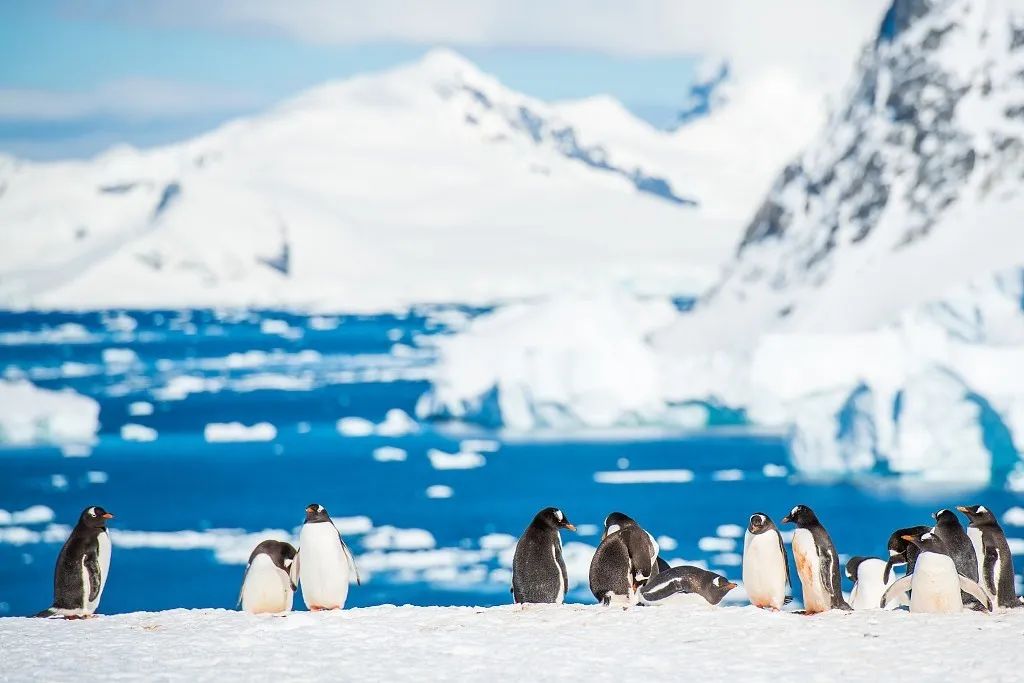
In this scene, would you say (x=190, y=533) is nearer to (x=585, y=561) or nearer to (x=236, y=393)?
(x=585, y=561)

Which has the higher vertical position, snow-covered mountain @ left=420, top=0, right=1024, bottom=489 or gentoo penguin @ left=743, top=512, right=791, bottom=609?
snow-covered mountain @ left=420, top=0, right=1024, bottom=489

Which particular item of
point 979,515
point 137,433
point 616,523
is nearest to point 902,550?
point 979,515

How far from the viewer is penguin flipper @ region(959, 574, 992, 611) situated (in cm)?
888

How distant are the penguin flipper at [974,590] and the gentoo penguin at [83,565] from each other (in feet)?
17.3

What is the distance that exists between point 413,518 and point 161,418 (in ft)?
75.5

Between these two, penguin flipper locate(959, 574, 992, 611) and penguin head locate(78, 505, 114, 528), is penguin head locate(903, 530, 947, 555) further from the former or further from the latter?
penguin head locate(78, 505, 114, 528)

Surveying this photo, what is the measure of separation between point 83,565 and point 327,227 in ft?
415

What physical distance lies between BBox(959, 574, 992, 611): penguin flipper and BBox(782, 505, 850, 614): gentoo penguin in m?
0.76

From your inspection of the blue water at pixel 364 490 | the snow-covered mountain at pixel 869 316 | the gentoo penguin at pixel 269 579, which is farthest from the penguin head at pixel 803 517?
the snow-covered mountain at pixel 869 316

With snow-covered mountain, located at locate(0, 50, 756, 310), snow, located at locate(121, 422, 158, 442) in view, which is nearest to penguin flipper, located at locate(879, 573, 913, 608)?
snow, located at locate(121, 422, 158, 442)

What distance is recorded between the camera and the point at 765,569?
30.0 feet

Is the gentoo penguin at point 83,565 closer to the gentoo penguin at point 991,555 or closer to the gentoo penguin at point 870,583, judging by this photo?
the gentoo penguin at point 991,555

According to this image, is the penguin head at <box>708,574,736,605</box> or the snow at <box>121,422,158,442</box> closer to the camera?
the penguin head at <box>708,574,736,605</box>

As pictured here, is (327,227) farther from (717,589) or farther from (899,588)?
(899,588)
